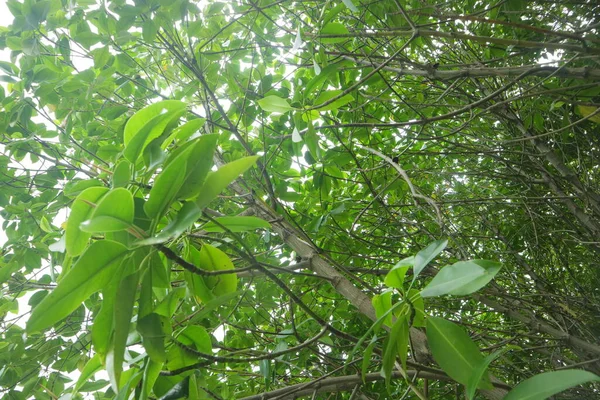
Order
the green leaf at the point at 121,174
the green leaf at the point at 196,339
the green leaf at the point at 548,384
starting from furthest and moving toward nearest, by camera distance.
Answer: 1. the green leaf at the point at 196,339
2. the green leaf at the point at 121,174
3. the green leaf at the point at 548,384

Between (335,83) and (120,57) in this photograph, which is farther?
(335,83)

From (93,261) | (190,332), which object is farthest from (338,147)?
(93,261)

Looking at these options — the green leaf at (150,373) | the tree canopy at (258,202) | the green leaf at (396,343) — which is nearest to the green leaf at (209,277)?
the tree canopy at (258,202)

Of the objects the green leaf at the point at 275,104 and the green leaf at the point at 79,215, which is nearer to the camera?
the green leaf at the point at 79,215

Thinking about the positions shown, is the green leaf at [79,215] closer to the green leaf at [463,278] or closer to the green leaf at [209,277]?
the green leaf at [209,277]

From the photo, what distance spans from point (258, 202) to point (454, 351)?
2.70ft

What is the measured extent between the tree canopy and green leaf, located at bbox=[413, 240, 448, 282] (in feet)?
0.04

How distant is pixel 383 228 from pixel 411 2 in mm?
953

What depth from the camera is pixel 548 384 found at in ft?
1.39

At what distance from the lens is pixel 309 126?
0.90m

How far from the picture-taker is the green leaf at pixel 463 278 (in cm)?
48

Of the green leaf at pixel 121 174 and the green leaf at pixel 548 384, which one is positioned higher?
the green leaf at pixel 121 174

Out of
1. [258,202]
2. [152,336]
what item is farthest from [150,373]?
[258,202]

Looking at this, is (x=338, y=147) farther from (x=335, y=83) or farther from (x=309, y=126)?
(x=309, y=126)
